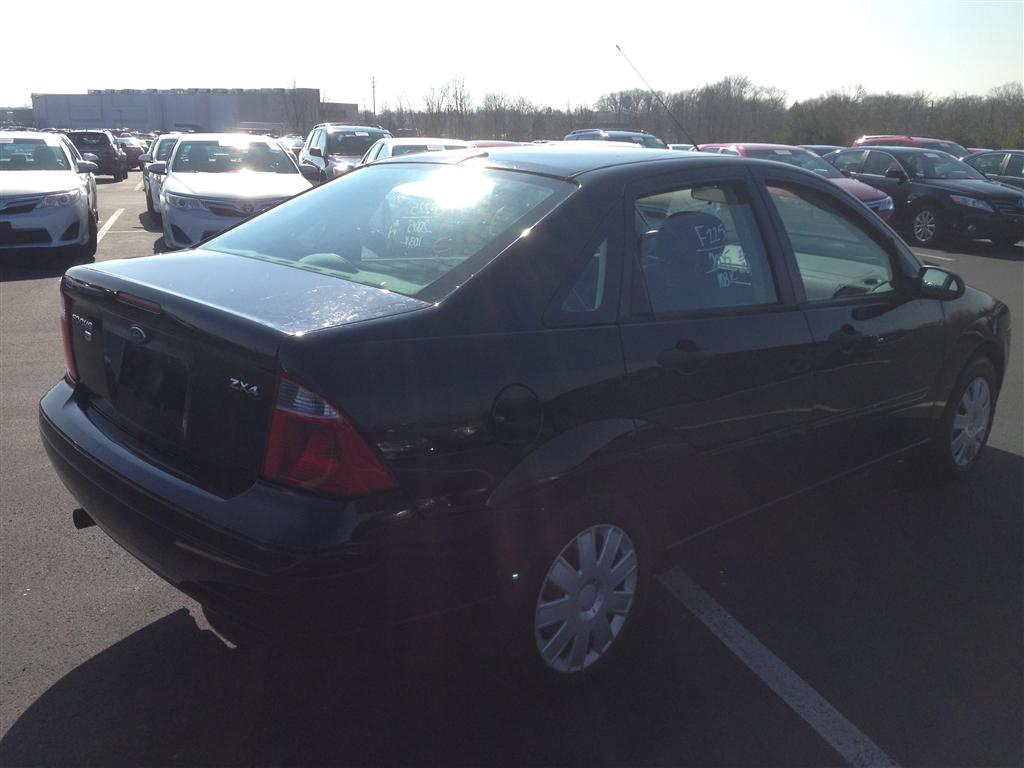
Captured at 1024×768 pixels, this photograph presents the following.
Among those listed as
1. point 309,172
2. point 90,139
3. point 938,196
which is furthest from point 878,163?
point 90,139

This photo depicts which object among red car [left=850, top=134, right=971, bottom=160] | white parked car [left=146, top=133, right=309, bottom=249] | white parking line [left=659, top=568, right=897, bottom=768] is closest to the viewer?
white parking line [left=659, top=568, right=897, bottom=768]

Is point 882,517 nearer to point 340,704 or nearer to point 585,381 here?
point 585,381

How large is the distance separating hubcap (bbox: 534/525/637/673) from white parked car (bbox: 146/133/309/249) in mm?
6867

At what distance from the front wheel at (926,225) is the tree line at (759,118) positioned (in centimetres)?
970

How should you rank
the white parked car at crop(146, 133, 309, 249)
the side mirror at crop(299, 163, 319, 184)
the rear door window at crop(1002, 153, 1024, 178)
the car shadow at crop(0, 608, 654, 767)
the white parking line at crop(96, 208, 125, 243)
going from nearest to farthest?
the car shadow at crop(0, 608, 654, 767) → the white parked car at crop(146, 133, 309, 249) → the side mirror at crop(299, 163, 319, 184) → the white parking line at crop(96, 208, 125, 243) → the rear door window at crop(1002, 153, 1024, 178)

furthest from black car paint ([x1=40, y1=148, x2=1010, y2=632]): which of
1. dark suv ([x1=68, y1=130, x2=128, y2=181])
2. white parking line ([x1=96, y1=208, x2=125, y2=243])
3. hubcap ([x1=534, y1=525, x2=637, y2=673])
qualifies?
dark suv ([x1=68, y1=130, x2=128, y2=181])

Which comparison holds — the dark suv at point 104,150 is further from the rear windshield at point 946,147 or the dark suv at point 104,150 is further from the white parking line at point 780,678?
the white parking line at point 780,678

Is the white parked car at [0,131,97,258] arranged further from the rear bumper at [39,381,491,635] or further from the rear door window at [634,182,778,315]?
the rear door window at [634,182,778,315]

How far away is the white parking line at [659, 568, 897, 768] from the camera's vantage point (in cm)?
298

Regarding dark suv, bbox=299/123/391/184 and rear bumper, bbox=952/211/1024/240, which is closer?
rear bumper, bbox=952/211/1024/240

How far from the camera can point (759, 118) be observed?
35.0m

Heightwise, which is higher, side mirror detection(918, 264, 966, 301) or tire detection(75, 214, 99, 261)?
side mirror detection(918, 264, 966, 301)

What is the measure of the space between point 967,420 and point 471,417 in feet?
11.7

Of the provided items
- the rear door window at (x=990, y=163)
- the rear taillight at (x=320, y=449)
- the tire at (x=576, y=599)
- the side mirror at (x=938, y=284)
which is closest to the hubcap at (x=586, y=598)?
the tire at (x=576, y=599)
